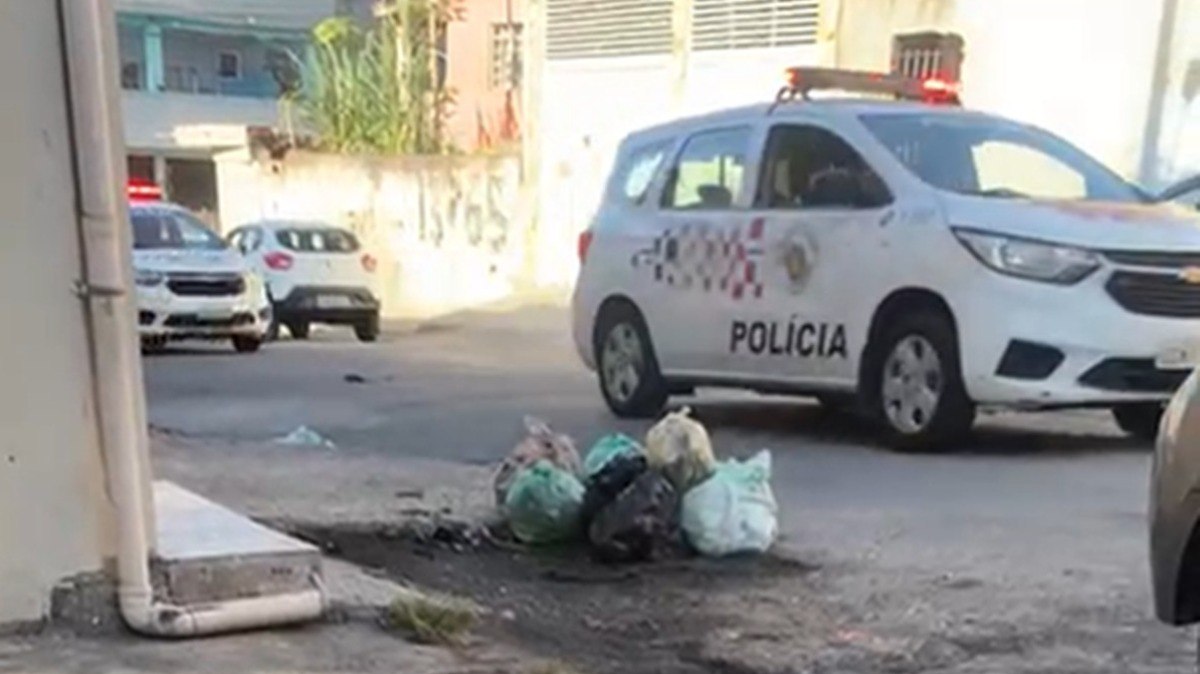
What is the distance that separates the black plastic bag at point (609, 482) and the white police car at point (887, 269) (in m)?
2.70

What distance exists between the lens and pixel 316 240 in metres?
21.4

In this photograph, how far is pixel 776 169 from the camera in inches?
375

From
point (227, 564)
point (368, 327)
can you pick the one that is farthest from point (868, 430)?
point (368, 327)

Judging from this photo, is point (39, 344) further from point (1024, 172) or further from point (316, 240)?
point (316, 240)

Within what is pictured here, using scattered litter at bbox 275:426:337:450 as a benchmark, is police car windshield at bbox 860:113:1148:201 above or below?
above

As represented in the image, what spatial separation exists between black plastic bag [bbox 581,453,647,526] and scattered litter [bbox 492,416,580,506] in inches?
5.6

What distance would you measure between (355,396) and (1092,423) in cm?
536

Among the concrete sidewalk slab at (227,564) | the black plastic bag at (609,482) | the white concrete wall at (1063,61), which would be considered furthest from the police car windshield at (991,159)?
the white concrete wall at (1063,61)

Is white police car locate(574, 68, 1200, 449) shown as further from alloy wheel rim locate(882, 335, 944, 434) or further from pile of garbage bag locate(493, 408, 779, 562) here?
pile of garbage bag locate(493, 408, 779, 562)

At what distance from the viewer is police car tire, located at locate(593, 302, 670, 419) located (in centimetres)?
1030

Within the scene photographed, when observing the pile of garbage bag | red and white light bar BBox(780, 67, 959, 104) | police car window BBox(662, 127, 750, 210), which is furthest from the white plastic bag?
red and white light bar BBox(780, 67, 959, 104)

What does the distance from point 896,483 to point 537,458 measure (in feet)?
6.80

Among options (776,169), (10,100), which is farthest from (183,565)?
(776,169)

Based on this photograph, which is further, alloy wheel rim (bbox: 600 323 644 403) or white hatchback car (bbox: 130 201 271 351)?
white hatchback car (bbox: 130 201 271 351)
